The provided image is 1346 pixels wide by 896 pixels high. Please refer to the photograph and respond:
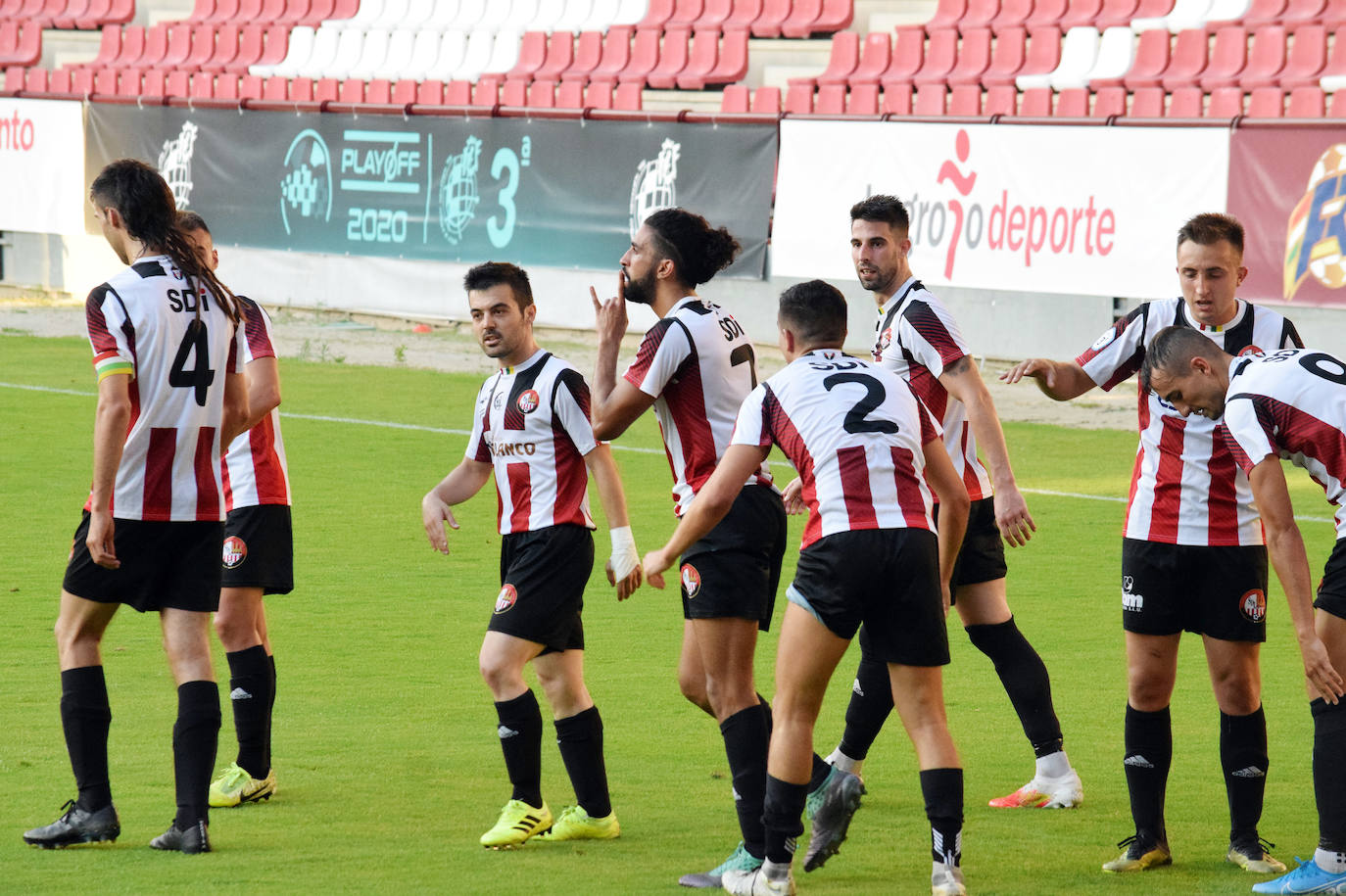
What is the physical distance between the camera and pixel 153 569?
4.98m

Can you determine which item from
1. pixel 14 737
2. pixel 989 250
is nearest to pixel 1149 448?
pixel 14 737

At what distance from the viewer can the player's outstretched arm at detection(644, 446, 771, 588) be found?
4539mm

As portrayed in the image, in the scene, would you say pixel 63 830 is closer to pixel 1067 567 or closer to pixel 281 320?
pixel 1067 567

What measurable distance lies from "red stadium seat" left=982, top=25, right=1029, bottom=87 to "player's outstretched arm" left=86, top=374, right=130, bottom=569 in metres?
15.7

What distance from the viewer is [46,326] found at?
74.3ft

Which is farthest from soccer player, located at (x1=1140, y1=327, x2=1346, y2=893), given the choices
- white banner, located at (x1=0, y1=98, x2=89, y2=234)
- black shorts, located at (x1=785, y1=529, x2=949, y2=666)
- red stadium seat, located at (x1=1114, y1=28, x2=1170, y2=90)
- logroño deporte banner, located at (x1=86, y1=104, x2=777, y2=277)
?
white banner, located at (x1=0, y1=98, x2=89, y2=234)

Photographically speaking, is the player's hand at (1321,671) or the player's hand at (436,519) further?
the player's hand at (436,519)

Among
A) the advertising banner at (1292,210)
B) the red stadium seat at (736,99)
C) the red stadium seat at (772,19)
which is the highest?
the red stadium seat at (772,19)

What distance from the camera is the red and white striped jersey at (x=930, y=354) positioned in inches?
223

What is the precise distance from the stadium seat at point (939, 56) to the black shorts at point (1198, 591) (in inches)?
604

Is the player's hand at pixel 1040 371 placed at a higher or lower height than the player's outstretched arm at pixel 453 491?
higher

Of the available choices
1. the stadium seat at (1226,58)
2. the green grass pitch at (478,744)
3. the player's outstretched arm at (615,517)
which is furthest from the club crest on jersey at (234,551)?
the stadium seat at (1226,58)

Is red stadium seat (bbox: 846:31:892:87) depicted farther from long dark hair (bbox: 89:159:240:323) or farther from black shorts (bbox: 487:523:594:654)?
long dark hair (bbox: 89:159:240:323)

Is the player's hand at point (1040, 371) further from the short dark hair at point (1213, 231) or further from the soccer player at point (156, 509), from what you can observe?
the soccer player at point (156, 509)
